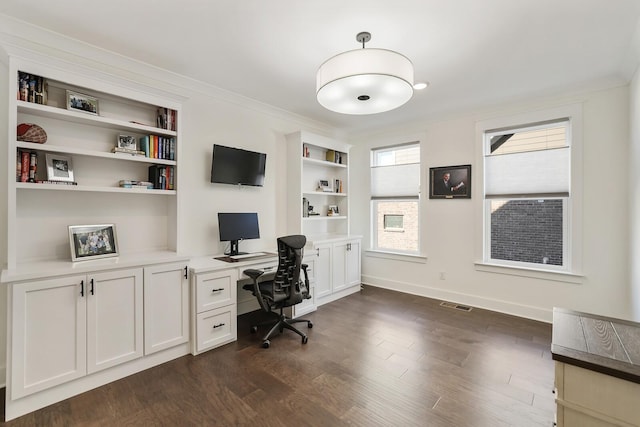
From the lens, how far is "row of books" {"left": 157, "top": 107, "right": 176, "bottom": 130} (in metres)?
2.81

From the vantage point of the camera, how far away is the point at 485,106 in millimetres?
3844

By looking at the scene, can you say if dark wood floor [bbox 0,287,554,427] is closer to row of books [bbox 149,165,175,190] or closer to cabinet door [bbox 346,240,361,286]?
cabinet door [bbox 346,240,361,286]

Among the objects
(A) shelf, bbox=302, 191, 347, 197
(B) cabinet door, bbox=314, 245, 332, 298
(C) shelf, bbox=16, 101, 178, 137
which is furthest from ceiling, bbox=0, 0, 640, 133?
(B) cabinet door, bbox=314, 245, 332, 298

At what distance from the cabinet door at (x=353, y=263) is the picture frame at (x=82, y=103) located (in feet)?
11.3

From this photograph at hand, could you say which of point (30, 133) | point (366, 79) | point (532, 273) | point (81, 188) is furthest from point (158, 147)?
point (532, 273)

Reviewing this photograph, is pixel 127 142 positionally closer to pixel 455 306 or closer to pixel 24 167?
pixel 24 167

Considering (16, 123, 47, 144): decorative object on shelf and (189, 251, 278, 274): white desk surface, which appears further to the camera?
(189, 251, 278, 274): white desk surface

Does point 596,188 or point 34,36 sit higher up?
point 34,36

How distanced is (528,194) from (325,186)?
2.79 meters

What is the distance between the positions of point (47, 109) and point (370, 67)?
7.91ft

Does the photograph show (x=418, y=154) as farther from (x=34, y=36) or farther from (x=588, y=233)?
(x=34, y=36)

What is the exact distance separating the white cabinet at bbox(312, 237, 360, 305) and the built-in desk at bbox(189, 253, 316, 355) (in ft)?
3.51

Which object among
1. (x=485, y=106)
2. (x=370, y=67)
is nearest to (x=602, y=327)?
(x=370, y=67)

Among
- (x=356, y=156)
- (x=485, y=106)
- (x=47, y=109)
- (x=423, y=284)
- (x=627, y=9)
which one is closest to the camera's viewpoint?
(x=627, y=9)
